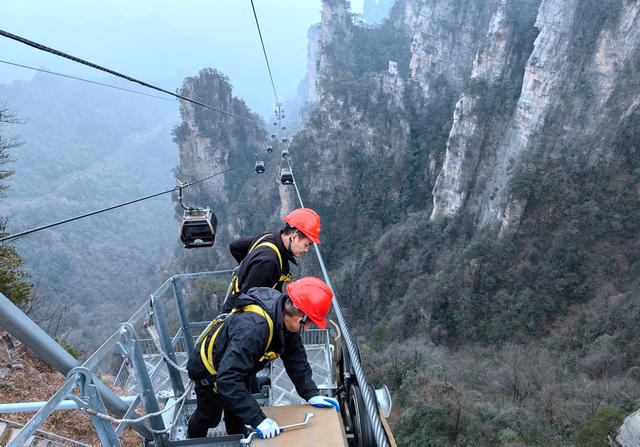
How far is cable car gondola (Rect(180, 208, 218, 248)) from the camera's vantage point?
4.73 metres

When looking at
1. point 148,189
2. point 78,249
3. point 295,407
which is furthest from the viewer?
point 148,189

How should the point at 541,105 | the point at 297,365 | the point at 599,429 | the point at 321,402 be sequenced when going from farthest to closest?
the point at 541,105
the point at 599,429
the point at 297,365
the point at 321,402

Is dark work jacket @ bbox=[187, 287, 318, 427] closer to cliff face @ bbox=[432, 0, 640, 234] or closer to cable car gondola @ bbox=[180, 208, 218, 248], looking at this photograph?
cable car gondola @ bbox=[180, 208, 218, 248]

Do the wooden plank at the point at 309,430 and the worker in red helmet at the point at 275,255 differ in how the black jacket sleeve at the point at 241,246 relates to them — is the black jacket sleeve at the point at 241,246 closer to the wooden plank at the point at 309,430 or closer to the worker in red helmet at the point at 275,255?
the worker in red helmet at the point at 275,255

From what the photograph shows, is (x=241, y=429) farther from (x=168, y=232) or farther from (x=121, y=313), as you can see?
(x=168, y=232)

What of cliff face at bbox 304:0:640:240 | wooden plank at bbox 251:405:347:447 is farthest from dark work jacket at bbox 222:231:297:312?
cliff face at bbox 304:0:640:240

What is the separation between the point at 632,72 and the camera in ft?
56.9

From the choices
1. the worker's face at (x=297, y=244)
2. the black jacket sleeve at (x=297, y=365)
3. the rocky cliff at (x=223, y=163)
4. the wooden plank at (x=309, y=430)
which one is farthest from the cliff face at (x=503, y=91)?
the wooden plank at (x=309, y=430)

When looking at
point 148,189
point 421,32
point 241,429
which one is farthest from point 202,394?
point 148,189

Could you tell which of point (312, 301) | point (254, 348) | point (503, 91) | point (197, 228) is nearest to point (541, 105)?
point (503, 91)

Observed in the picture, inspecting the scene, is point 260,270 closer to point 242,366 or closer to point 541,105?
point 242,366

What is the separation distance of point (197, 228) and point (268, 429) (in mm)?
3348

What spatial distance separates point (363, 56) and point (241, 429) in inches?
1875

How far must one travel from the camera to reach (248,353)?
1.94 metres
